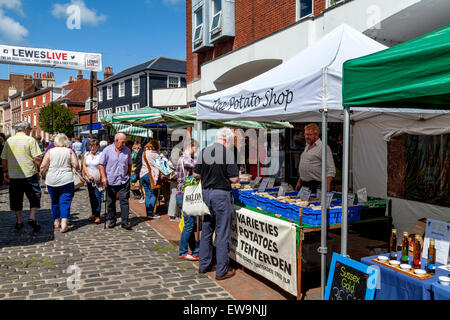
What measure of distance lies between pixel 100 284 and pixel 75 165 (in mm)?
3141

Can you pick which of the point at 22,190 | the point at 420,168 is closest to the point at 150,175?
the point at 22,190

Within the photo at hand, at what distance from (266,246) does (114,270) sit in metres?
2.19

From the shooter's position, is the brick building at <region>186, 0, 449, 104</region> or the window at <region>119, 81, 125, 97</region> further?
the window at <region>119, 81, 125, 97</region>

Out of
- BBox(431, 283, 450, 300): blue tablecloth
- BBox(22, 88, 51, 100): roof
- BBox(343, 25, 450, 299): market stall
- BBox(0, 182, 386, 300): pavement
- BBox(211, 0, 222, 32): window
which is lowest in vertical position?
BBox(0, 182, 386, 300): pavement

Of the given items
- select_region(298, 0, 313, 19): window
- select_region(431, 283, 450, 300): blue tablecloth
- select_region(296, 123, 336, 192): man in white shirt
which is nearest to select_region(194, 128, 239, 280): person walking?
select_region(296, 123, 336, 192): man in white shirt

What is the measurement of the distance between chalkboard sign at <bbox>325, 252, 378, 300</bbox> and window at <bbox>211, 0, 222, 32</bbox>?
1357 centimetres

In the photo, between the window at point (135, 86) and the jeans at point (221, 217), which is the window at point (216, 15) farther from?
the window at point (135, 86)

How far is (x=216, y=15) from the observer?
15500 millimetres

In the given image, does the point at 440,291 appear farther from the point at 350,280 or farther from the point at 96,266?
the point at 96,266

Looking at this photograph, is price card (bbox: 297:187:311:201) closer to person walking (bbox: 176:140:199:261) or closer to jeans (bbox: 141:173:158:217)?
person walking (bbox: 176:140:199:261)

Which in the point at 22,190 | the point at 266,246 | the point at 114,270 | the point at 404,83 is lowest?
the point at 114,270

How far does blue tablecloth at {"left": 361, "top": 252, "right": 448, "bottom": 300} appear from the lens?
2.67 meters
